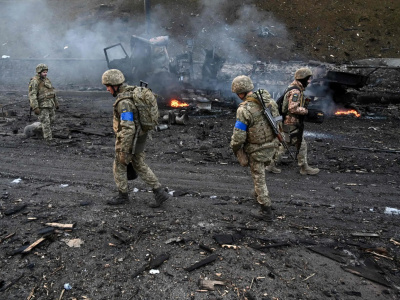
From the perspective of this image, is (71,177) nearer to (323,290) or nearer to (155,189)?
(155,189)

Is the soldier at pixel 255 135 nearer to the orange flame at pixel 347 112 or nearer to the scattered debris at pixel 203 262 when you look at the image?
the scattered debris at pixel 203 262

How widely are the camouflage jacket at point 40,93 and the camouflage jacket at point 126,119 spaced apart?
429cm

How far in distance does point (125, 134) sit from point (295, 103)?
10.6ft

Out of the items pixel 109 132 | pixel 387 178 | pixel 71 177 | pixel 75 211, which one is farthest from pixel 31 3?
pixel 387 178

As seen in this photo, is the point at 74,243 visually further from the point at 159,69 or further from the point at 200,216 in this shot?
→ the point at 159,69

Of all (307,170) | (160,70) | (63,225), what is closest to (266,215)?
(307,170)

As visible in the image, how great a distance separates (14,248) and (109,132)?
211 inches

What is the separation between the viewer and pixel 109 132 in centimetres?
901

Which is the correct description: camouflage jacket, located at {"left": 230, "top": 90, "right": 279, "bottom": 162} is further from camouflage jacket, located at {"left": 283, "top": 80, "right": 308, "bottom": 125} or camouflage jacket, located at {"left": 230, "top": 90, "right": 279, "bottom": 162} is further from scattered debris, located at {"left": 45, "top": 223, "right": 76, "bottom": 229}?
scattered debris, located at {"left": 45, "top": 223, "right": 76, "bottom": 229}

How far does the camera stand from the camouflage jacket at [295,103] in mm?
5949

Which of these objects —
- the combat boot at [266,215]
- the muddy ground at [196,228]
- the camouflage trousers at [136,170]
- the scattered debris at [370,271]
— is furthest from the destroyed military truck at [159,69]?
the scattered debris at [370,271]

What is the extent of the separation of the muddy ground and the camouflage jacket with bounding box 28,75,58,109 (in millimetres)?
1027

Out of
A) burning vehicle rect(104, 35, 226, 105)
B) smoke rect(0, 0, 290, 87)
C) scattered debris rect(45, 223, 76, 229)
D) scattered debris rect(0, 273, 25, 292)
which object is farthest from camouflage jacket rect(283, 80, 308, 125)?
smoke rect(0, 0, 290, 87)

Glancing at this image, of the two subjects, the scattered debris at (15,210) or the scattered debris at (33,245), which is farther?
the scattered debris at (15,210)
